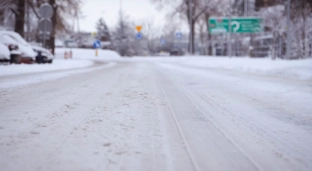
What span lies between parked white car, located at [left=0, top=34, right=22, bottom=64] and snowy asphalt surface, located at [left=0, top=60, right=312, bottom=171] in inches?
341

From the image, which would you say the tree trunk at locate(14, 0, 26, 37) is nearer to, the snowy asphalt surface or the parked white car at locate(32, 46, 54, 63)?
the parked white car at locate(32, 46, 54, 63)

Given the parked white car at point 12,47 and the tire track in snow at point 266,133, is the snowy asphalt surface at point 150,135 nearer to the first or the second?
the tire track in snow at point 266,133

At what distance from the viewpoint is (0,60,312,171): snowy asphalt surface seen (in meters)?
2.10

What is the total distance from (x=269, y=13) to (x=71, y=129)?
29.2 metres

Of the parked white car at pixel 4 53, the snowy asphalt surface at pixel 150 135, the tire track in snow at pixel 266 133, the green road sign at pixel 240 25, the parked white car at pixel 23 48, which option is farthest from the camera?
the green road sign at pixel 240 25

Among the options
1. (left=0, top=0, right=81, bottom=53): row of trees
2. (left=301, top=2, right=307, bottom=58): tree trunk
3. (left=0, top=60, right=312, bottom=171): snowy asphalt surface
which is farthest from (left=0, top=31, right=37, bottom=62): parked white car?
(left=301, top=2, right=307, bottom=58): tree trunk

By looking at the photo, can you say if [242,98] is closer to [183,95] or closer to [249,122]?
[183,95]

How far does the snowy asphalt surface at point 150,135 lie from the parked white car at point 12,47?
866cm

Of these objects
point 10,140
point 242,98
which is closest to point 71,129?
point 10,140

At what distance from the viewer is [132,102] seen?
4.49 metres

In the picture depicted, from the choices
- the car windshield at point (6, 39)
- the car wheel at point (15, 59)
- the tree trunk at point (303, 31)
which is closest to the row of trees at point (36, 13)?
the car windshield at point (6, 39)

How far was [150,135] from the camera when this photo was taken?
2768 millimetres

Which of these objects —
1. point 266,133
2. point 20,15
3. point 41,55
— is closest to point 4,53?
point 41,55

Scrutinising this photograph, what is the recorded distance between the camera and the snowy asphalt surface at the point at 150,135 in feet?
6.90
